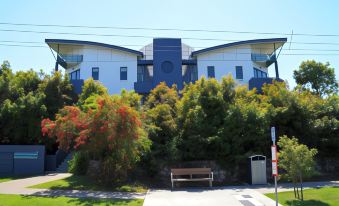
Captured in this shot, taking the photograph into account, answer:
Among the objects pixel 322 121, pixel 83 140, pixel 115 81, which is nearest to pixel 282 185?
pixel 322 121

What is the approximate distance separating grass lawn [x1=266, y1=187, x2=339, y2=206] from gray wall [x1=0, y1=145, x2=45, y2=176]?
1759 cm

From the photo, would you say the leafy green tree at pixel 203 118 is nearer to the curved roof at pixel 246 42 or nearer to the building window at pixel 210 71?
the building window at pixel 210 71

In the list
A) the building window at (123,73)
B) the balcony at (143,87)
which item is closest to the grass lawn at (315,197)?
the balcony at (143,87)

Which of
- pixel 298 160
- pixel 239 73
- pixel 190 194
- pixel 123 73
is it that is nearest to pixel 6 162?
pixel 190 194

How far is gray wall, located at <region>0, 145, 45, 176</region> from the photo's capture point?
86.6 feet

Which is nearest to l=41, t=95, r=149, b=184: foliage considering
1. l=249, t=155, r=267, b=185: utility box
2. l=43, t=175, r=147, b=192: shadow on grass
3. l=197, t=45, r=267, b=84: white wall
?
l=43, t=175, r=147, b=192: shadow on grass

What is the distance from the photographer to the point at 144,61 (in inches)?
1725

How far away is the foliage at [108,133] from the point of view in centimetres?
1830

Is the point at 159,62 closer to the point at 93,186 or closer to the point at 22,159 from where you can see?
the point at 22,159

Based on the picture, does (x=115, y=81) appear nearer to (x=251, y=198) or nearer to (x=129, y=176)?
(x=129, y=176)

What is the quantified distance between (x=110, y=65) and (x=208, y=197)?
96.2ft

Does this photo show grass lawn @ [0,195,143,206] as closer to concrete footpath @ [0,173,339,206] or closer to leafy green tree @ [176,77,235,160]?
concrete footpath @ [0,173,339,206]

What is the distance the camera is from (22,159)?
1044 inches

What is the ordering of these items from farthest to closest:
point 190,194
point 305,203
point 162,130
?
point 162,130
point 190,194
point 305,203
